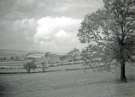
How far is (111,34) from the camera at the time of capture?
379cm

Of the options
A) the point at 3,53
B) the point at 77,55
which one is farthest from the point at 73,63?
the point at 3,53

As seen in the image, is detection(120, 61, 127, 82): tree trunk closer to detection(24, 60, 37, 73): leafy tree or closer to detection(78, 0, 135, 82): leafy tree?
detection(78, 0, 135, 82): leafy tree

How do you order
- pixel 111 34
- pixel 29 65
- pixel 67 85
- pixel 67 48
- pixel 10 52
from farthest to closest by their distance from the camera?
pixel 111 34 < pixel 67 48 < pixel 67 85 < pixel 29 65 < pixel 10 52

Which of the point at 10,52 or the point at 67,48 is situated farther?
the point at 67,48

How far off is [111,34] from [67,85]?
4.96ft

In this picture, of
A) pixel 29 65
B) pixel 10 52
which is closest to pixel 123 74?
pixel 29 65

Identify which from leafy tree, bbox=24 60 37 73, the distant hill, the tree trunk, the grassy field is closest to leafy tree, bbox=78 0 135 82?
the tree trunk

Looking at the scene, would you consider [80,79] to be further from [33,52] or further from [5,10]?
[5,10]

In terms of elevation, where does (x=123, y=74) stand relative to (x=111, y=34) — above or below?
below

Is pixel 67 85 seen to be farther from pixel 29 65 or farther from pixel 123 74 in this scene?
pixel 123 74

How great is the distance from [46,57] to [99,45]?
47.3 inches

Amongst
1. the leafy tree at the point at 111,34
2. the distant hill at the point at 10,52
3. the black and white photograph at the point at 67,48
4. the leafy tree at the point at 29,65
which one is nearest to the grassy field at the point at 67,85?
the black and white photograph at the point at 67,48

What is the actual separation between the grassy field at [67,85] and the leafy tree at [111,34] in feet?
0.79

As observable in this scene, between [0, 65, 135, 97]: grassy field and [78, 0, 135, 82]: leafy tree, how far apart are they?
0.79 ft
